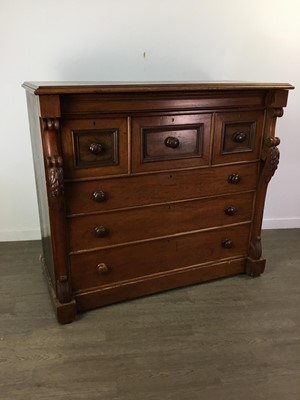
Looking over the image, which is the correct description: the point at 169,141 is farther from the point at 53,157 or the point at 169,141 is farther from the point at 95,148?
the point at 53,157

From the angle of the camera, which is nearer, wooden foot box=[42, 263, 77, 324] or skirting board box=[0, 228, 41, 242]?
wooden foot box=[42, 263, 77, 324]

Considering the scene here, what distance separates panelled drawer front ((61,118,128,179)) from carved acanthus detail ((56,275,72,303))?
0.49 m

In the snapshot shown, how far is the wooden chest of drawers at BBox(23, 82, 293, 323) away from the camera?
1450 mm

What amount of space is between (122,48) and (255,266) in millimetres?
1498

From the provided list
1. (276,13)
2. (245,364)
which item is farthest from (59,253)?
(276,13)

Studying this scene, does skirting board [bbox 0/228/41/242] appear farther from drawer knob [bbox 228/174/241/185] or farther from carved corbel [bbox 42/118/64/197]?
drawer knob [bbox 228/174/241/185]

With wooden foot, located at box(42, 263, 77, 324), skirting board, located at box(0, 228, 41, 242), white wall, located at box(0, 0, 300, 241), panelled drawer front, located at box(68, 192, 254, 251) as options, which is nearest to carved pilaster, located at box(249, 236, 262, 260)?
panelled drawer front, located at box(68, 192, 254, 251)

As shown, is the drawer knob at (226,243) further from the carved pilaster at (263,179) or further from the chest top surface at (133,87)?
the chest top surface at (133,87)

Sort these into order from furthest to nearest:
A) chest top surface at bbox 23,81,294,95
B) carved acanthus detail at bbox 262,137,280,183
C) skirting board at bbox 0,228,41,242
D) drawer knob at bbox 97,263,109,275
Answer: skirting board at bbox 0,228,41,242 → carved acanthus detail at bbox 262,137,280,183 → drawer knob at bbox 97,263,109,275 → chest top surface at bbox 23,81,294,95

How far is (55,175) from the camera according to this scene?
1398mm

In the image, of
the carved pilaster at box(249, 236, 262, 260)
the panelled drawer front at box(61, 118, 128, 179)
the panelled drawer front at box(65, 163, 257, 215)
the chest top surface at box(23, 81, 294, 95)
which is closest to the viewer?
the chest top surface at box(23, 81, 294, 95)

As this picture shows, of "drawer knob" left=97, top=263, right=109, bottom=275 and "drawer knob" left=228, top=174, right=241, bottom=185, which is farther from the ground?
"drawer knob" left=228, top=174, right=241, bottom=185

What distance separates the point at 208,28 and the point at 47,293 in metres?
1.81

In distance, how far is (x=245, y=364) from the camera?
1460 millimetres
